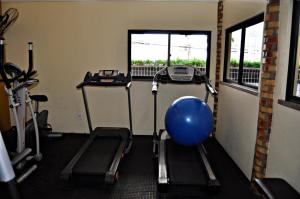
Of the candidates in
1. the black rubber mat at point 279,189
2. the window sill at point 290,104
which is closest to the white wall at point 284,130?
the window sill at point 290,104

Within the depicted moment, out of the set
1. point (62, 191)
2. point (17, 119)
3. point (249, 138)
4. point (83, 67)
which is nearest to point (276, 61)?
point (249, 138)

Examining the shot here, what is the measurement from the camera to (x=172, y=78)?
3783 mm

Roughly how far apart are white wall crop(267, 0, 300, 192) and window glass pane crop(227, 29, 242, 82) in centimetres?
145

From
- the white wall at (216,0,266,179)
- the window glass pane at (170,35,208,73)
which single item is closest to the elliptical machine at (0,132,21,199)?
the white wall at (216,0,266,179)

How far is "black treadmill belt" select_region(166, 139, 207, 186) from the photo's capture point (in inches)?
105

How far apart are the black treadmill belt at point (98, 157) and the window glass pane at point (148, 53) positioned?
60.7 inches

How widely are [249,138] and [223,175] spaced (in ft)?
2.05

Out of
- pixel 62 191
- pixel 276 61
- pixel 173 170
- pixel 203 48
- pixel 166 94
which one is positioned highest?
pixel 203 48

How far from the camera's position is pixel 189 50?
15.6ft

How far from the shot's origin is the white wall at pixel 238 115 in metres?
2.96

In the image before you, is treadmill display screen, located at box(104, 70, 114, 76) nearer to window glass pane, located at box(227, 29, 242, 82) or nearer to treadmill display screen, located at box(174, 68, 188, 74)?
treadmill display screen, located at box(174, 68, 188, 74)

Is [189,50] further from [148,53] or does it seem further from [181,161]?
[181,161]

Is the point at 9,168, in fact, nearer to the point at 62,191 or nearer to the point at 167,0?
the point at 62,191

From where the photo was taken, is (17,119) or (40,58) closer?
(17,119)
